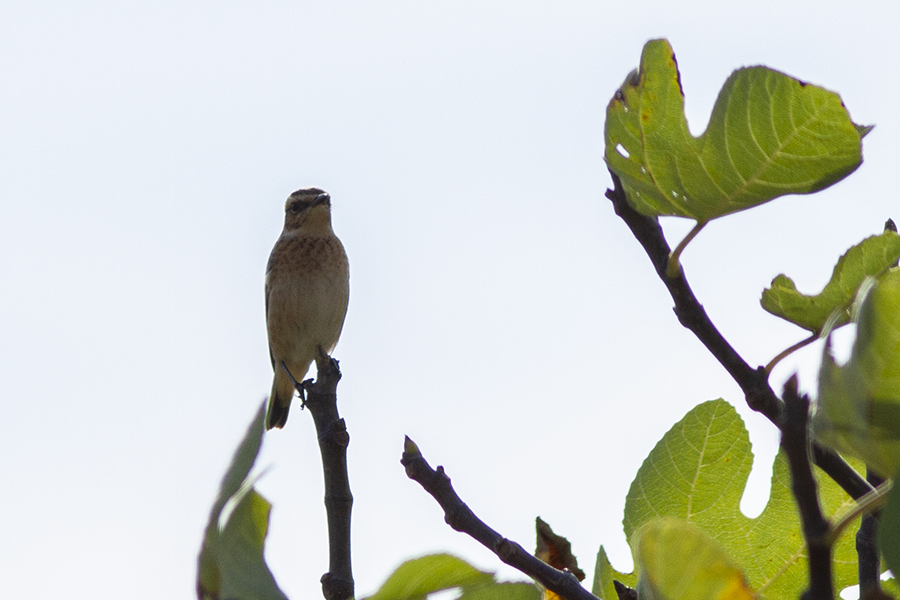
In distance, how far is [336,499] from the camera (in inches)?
78.3

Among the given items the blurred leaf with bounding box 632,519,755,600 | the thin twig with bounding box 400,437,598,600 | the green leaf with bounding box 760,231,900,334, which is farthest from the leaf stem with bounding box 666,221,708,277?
the blurred leaf with bounding box 632,519,755,600

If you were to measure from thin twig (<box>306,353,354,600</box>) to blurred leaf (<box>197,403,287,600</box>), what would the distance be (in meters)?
0.55

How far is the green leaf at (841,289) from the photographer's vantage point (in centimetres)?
155

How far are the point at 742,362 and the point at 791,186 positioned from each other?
0.87ft

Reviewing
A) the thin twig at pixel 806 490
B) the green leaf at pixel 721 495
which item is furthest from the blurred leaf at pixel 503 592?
the thin twig at pixel 806 490

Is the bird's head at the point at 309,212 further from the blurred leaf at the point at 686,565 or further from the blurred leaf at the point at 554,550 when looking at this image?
the blurred leaf at the point at 686,565

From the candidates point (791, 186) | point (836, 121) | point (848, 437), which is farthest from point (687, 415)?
point (848, 437)

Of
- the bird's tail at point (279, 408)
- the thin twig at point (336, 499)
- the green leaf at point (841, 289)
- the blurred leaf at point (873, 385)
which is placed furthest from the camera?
the bird's tail at point (279, 408)

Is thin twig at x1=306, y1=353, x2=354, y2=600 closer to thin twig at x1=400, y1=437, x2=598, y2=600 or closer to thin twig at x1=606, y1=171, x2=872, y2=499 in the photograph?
thin twig at x1=400, y1=437, x2=598, y2=600

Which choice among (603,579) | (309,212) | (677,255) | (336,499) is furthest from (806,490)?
(309,212)

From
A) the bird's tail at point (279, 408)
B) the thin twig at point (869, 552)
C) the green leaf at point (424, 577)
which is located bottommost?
the thin twig at point (869, 552)

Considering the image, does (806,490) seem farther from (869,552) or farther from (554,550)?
(554,550)

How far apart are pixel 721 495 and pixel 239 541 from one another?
105 cm

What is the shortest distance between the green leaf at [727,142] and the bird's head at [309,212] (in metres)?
9.06
